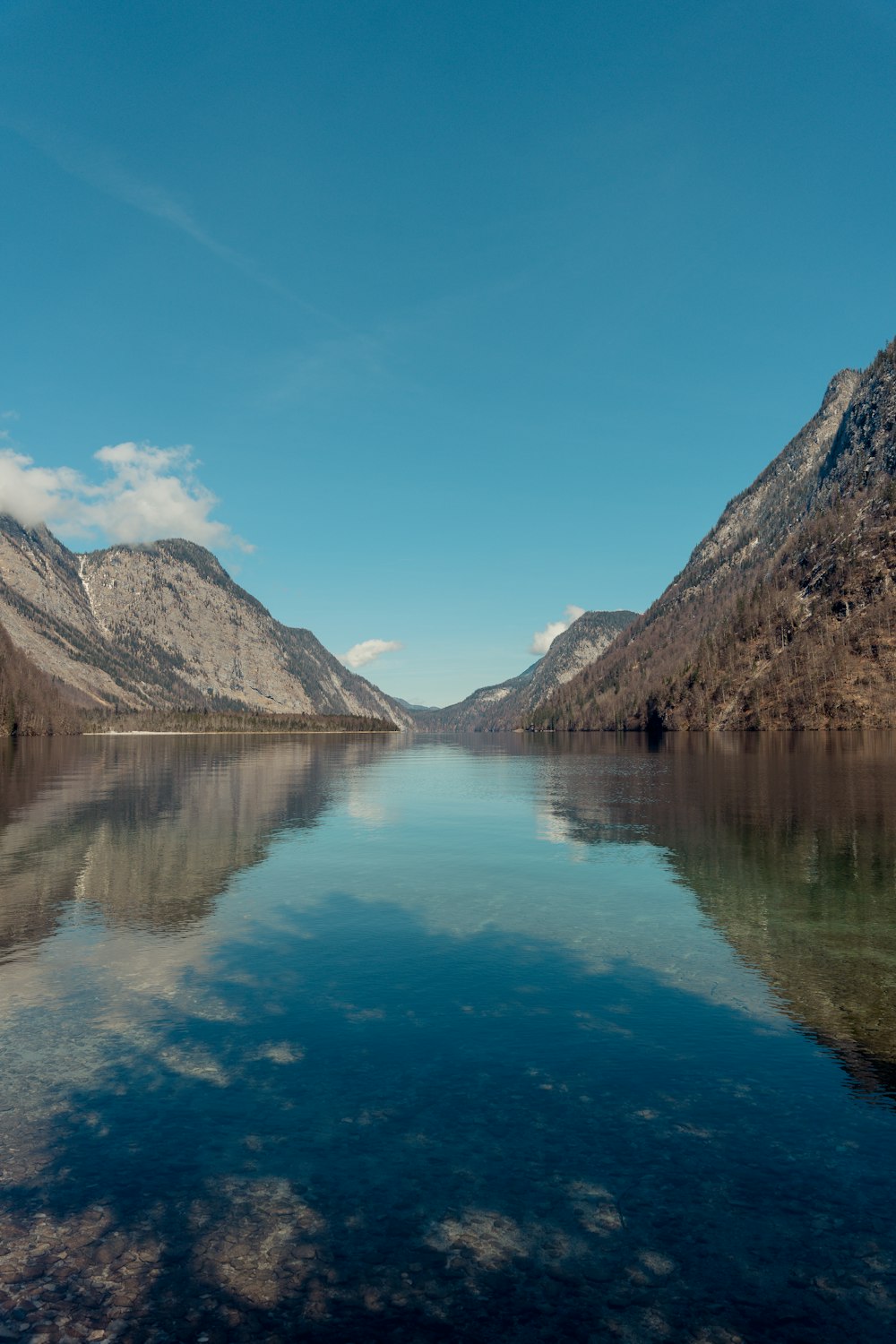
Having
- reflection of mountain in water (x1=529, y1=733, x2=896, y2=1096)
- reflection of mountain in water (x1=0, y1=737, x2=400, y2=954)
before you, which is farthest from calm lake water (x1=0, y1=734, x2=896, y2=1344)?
reflection of mountain in water (x1=0, y1=737, x2=400, y2=954)

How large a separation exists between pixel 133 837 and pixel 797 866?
38070mm

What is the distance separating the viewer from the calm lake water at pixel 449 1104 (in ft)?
31.0

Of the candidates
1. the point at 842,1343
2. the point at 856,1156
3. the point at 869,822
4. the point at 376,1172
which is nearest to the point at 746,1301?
the point at 842,1343

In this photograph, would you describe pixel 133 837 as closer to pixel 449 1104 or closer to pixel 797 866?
pixel 449 1104

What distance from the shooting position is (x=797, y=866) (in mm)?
36656

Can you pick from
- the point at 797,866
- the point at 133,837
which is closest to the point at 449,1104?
the point at 797,866

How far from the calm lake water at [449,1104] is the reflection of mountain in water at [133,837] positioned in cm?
45

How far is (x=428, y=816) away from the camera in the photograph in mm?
62812

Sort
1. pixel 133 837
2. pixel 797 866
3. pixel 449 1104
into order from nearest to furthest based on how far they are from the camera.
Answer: pixel 449 1104 < pixel 797 866 < pixel 133 837

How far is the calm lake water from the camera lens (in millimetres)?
9445

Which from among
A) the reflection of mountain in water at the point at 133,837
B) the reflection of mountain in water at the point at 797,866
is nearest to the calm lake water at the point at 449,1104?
the reflection of mountain in water at the point at 797,866

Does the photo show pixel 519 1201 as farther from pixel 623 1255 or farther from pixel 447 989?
pixel 447 989

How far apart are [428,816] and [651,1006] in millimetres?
43802

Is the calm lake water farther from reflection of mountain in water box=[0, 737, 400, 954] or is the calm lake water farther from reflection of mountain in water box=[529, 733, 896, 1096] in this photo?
reflection of mountain in water box=[0, 737, 400, 954]
